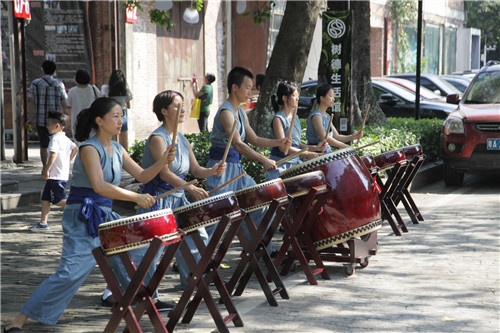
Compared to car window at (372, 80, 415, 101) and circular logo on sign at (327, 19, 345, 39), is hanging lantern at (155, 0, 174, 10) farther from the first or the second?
car window at (372, 80, 415, 101)

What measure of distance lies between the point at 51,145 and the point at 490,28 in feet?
148

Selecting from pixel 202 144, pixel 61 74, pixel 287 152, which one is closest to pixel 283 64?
pixel 202 144

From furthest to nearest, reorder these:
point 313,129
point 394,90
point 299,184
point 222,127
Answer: point 394,90, point 313,129, point 222,127, point 299,184

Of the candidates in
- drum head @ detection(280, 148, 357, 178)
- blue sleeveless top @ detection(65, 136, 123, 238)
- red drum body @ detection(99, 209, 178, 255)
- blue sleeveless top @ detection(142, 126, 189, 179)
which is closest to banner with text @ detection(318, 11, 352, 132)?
drum head @ detection(280, 148, 357, 178)

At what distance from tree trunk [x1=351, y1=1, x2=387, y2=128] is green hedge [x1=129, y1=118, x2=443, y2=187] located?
1.22 ft

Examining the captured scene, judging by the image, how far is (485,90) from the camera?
47.9 ft

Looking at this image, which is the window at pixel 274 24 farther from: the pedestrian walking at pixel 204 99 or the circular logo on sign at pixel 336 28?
the circular logo on sign at pixel 336 28

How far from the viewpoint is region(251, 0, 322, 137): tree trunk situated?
12422 millimetres

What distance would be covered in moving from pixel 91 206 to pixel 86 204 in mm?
35

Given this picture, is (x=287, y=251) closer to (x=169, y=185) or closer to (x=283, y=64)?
(x=169, y=185)

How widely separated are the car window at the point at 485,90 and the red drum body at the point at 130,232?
10.1m

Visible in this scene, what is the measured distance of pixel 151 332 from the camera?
607 cm

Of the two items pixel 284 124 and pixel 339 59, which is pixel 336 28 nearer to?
pixel 339 59

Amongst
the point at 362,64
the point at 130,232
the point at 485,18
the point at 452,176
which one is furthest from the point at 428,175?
the point at 485,18
